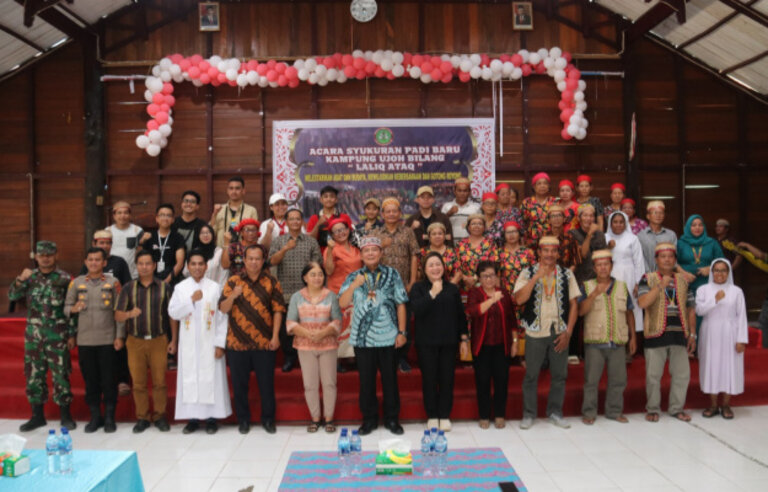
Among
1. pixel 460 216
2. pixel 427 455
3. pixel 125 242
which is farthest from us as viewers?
pixel 460 216

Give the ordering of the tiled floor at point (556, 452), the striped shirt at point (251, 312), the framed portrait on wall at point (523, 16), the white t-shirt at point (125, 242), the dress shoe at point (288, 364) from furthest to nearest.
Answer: the framed portrait on wall at point (523, 16) → the white t-shirt at point (125, 242) → the dress shoe at point (288, 364) → the striped shirt at point (251, 312) → the tiled floor at point (556, 452)

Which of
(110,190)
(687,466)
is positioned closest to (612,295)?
(687,466)

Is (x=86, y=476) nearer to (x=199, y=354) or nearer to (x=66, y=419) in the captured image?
(x=199, y=354)

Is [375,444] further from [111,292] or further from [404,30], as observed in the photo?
[404,30]

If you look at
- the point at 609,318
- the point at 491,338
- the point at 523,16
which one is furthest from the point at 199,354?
the point at 523,16

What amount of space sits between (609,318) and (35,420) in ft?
15.9

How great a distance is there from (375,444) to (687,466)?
2150mm

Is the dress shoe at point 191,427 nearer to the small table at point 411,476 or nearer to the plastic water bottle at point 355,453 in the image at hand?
the small table at point 411,476

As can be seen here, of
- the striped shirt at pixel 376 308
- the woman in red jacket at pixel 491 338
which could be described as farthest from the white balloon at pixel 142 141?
the woman in red jacket at pixel 491 338

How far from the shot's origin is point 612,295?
490 cm

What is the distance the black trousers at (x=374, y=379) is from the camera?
4664 mm

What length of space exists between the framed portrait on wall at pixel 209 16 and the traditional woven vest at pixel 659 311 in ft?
20.3

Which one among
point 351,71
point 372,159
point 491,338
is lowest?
point 491,338

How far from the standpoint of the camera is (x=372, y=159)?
24.6 ft
